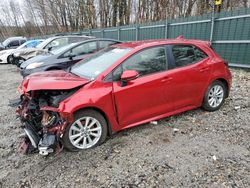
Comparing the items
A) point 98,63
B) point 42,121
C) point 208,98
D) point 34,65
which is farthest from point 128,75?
point 34,65

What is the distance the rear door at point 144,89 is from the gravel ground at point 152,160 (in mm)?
378

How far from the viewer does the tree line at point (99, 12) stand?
15.7 metres

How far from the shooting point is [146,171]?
273 centimetres

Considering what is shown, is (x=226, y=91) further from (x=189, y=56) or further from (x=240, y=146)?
(x=240, y=146)

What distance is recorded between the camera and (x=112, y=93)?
3182mm

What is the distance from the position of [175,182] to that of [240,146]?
1328mm

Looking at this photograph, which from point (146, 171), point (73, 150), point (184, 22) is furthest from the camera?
point (184, 22)

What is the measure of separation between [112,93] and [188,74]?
1.51 m

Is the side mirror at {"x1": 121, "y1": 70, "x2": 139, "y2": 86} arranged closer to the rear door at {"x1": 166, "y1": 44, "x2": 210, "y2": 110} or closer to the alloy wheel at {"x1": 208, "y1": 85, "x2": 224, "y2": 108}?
the rear door at {"x1": 166, "y1": 44, "x2": 210, "y2": 110}

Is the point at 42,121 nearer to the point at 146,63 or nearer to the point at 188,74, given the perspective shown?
the point at 146,63

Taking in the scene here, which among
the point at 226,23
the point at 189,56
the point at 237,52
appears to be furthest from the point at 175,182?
the point at 226,23

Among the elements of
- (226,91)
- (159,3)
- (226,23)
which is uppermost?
(159,3)

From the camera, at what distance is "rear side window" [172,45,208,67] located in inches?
151

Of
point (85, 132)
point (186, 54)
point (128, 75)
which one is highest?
point (186, 54)
